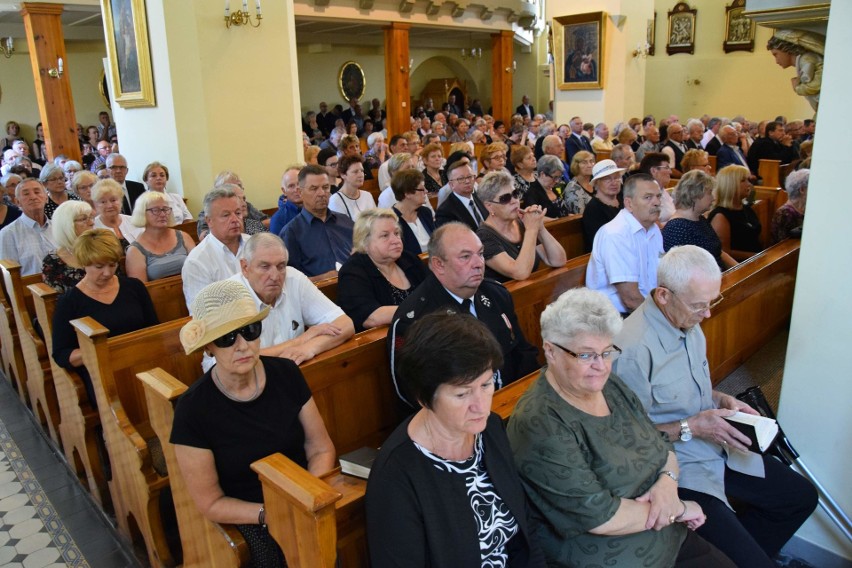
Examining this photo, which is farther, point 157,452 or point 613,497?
point 157,452

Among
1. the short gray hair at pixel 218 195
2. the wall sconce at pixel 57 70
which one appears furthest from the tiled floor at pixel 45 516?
the wall sconce at pixel 57 70

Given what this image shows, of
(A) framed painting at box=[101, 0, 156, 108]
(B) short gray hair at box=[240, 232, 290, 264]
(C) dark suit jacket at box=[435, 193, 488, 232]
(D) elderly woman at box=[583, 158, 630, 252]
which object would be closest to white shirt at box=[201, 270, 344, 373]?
(B) short gray hair at box=[240, 232, 290, 264]

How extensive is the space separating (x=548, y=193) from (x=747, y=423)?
11.7 feet

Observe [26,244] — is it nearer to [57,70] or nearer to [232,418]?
[232,418]

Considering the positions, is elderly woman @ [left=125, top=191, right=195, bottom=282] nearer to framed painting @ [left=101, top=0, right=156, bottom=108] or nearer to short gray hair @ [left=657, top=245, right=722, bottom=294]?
framed painting @ [left=101, top=0, right=156, bottom=108]

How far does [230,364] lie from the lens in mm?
1970

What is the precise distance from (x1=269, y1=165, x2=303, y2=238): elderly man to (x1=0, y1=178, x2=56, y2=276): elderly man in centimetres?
152

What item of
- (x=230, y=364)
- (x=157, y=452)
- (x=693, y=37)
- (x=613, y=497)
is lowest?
(x=157, y=452)

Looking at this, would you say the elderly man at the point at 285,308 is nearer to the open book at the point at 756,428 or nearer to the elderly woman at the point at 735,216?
the open book at the point at 756,428

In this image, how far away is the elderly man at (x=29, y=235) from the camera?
4.52m

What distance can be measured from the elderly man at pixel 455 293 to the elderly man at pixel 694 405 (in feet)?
1.66

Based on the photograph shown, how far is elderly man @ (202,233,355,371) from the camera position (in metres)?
2.57

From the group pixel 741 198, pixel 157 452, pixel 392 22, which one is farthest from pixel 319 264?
pixel 392 22

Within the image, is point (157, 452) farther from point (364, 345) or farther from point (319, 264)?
point (319, 264)
